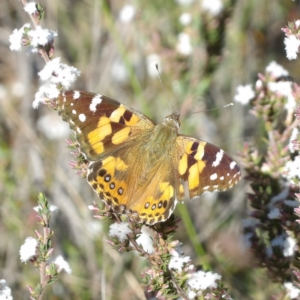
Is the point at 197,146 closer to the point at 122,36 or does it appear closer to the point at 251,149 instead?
the point at 251,149

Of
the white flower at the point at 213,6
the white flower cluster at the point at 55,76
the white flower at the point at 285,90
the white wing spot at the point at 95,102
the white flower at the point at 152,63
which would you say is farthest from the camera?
the white flower at the point at 152,63

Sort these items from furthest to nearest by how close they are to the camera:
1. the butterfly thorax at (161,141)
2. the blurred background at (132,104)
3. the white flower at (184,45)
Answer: the white flower at (184,45) < the blurred background at (132,104) < the butterfly thorax at (161,141)

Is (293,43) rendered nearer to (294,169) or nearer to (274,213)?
(294,169)

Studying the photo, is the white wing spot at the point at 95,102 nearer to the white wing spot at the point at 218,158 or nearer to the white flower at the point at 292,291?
the white wing spot at the point at 218,158

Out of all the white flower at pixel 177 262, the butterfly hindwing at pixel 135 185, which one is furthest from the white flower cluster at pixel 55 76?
the white flower at pixel 177 262

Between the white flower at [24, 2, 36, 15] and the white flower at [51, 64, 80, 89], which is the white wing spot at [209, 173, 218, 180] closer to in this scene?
the white flower at [51, 64, 80, 89]

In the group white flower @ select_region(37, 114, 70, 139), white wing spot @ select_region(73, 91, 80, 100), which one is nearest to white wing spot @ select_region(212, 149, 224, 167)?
white wing spot @ select_region(73, 91, 80, 100)

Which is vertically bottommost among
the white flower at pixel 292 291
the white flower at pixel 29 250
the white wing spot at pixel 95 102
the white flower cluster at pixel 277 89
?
the white flower at pixel 292 291
